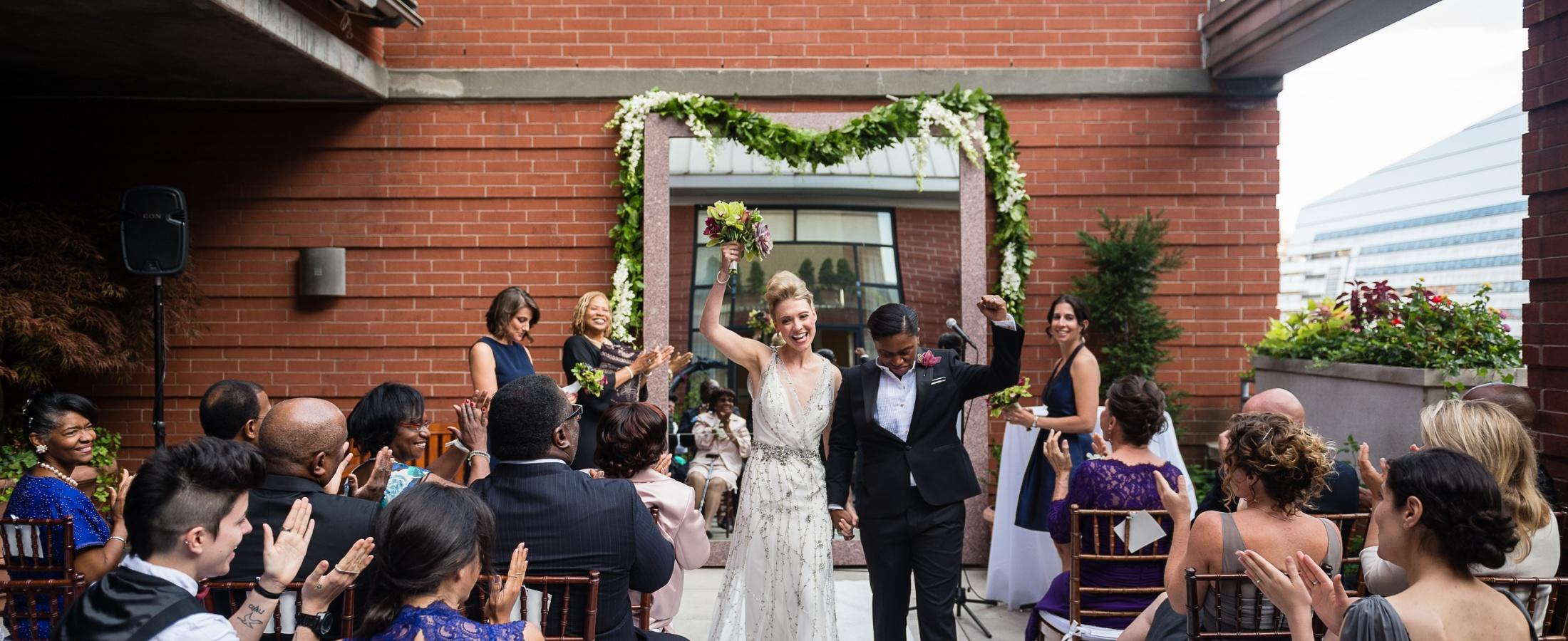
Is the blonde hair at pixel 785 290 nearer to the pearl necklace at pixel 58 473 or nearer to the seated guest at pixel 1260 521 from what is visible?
the seated guest at pixel 1260 521

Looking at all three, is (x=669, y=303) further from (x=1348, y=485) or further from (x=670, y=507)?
(x=1348, y=485)

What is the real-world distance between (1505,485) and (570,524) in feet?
7.49

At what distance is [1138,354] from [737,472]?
2.54m

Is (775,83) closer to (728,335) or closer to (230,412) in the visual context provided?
(728,335)

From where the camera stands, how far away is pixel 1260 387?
20.1ft

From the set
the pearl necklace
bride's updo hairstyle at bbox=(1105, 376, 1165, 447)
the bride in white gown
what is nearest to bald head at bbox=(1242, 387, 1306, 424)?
bride's updo hairstyle at bbox=(1105, 376, 1165, 447)

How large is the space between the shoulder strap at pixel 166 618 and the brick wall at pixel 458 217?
4269 mm

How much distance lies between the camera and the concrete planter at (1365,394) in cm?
473

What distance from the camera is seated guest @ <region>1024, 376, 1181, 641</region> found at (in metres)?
3.19

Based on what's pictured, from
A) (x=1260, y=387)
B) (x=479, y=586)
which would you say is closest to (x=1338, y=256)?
(x=1260, y=387)

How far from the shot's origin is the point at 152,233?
16.6 feet

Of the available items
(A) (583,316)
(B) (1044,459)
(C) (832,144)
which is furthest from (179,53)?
(B) (1044,459)

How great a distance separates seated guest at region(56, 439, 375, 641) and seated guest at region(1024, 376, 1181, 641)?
7.32ft

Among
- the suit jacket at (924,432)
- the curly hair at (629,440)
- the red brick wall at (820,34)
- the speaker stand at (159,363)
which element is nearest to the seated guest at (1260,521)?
the suit jacket at (924,432)
